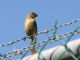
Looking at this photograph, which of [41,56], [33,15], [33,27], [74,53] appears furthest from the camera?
[33,15]

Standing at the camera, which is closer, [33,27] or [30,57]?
[30,57]

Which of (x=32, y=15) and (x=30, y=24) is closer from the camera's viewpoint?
(x=30, y=24)

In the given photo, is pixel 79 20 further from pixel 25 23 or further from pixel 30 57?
pixel 25 23

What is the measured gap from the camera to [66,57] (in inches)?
47.8

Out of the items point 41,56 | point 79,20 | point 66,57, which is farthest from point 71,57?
point 79,20

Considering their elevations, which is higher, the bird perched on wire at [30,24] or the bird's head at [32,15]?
the bird's head at [32,15]

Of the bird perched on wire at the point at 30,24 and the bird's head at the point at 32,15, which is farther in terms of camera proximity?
the bird's head at the point at 32,15

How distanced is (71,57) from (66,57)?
20mm

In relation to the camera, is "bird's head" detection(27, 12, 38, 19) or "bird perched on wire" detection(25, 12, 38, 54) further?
"bird's head" detection(27, 12, 38, 19)

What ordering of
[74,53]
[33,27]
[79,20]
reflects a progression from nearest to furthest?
1. [74,53]
2. [79,20]
3. [33,27]

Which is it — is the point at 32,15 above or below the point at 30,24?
above

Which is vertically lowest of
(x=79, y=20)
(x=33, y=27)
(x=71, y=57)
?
(x=71, y=57)

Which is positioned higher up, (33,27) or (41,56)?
(33,27)

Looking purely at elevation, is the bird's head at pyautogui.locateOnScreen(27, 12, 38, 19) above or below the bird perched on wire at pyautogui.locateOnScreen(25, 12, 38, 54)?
above
